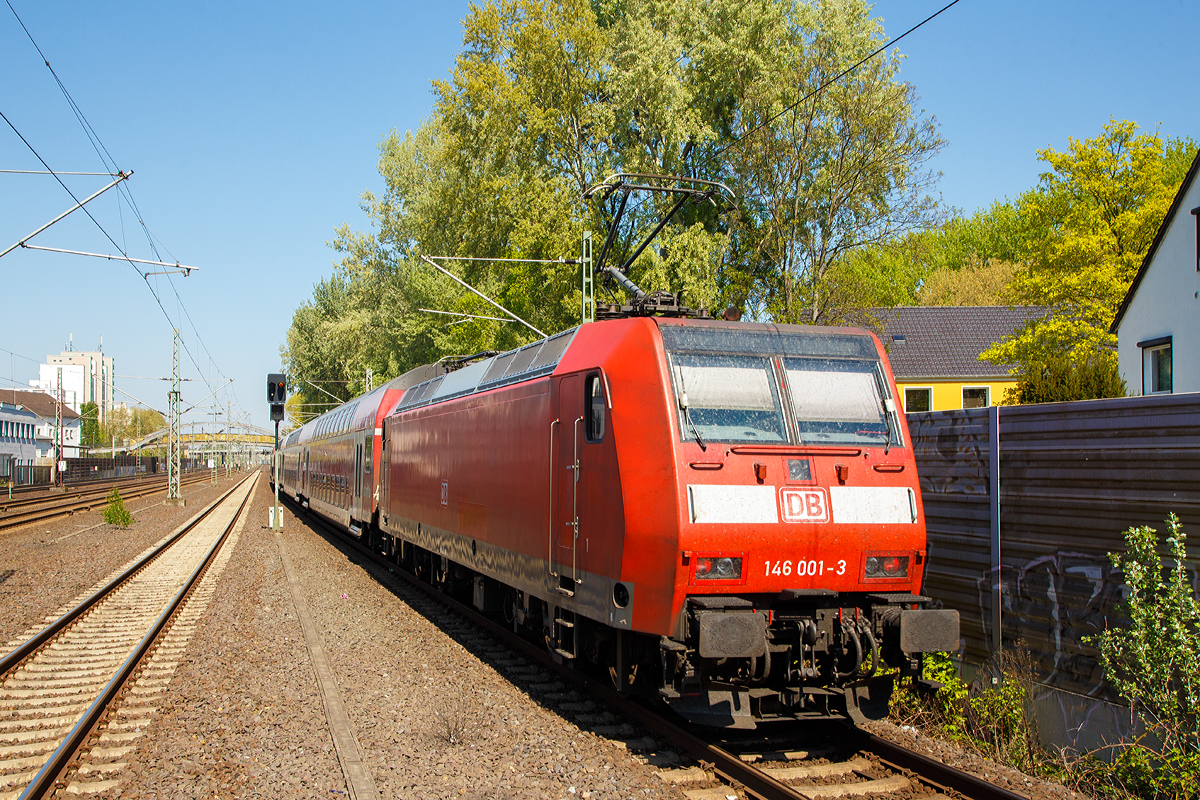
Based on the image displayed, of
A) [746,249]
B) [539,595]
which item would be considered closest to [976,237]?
[746,249]

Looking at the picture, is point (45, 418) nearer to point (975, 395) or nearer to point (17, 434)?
point (17, 434)

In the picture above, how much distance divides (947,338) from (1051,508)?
33991 millimetres

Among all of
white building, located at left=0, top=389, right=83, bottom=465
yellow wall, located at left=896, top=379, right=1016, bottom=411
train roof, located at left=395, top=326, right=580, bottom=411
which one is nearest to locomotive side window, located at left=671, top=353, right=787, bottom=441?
train roof, located at left=395, top=326, right=580, bottom=411

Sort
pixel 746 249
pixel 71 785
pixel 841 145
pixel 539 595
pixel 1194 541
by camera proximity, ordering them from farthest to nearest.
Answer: pixel 746 249 < pixel 841 145 < pixel 539 595 < pixel 71 785 < pixel 1194 541

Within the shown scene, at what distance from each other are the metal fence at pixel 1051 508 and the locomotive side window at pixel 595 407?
9.92 ft

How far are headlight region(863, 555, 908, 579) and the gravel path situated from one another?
10210 mm

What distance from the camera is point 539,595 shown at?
852cm

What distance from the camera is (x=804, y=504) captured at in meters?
6.56

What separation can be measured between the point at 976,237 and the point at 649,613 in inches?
2557

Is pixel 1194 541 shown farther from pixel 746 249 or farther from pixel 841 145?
pixel 746 249

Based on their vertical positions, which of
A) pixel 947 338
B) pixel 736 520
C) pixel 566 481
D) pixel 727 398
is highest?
pixel 947 338

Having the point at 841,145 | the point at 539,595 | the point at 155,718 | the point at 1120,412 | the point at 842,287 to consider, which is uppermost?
the point at 841,145

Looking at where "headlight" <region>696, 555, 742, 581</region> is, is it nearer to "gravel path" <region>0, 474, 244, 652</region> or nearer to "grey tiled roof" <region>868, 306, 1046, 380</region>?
"gravel path" <region>0, 474, 244, 652</region>

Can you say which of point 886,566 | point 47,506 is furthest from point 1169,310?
point 47,506
